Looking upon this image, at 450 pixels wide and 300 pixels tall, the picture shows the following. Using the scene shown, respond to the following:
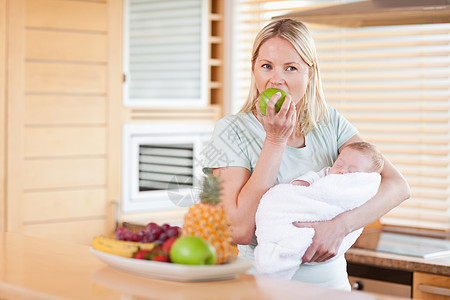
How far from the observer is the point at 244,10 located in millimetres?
3906

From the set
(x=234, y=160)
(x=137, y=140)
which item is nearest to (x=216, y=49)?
(x=137, y=140)

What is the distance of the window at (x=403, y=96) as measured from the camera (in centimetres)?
327

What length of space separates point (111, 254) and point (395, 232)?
213cm

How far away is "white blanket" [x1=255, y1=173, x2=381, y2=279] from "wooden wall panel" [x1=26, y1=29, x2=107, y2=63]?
1890mm

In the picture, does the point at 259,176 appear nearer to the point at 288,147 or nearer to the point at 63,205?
the point at 288,147

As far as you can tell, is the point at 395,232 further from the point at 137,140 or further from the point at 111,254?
the point at 111,254

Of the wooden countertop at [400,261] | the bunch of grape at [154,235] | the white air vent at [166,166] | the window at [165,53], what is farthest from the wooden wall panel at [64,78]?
the bunch of grape at [154,235]

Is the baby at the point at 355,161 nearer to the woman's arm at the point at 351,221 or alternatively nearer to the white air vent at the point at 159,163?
the woman's arm at the point at 351,221

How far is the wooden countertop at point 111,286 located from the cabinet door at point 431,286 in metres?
1.27

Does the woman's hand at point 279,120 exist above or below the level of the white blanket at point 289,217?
above

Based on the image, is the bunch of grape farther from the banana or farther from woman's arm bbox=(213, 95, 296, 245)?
woman's arm bbox=(213, 95, 296, 245)

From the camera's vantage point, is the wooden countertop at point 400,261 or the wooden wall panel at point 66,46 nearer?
the wooden countertop at point 400,261

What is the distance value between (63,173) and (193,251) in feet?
7.14

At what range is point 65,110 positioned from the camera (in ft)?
11.0
